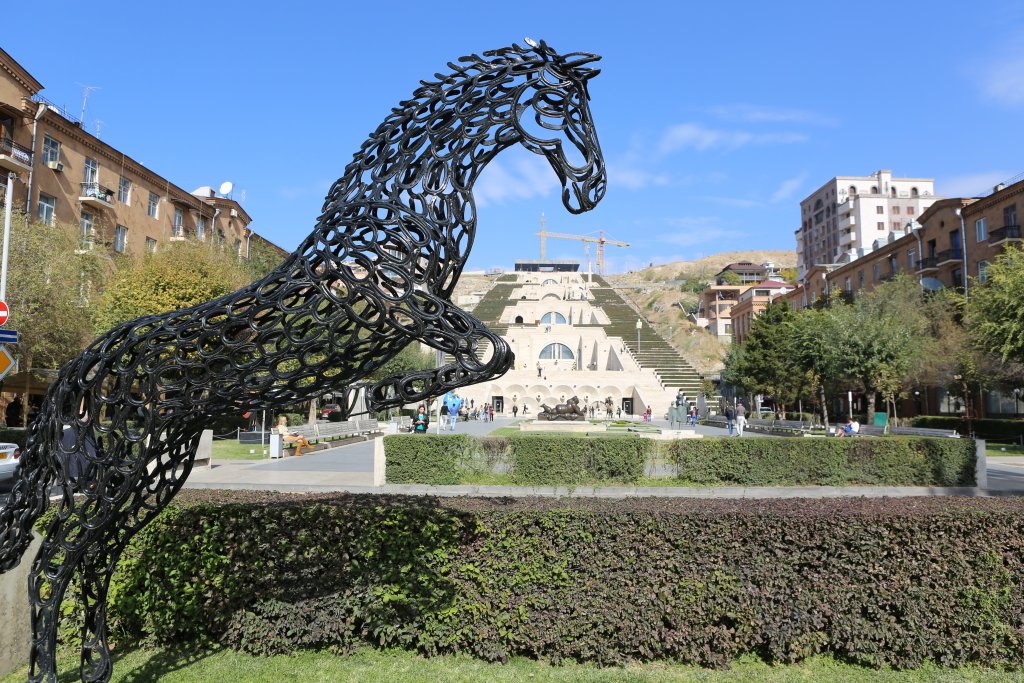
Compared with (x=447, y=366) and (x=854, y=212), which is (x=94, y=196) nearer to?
(x=447, y=366)

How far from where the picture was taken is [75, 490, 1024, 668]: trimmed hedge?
5.24m

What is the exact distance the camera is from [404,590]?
5.37m

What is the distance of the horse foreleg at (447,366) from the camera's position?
3330 mm

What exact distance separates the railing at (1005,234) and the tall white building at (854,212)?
34.4 m

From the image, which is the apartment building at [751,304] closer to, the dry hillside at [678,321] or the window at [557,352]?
the dry hillside at [678,321]

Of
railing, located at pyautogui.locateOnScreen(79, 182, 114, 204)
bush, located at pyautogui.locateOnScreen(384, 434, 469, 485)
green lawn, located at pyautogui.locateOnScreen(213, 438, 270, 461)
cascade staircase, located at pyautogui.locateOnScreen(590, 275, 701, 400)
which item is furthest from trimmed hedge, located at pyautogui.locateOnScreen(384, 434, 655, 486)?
cascade staircase, located at pyautogui.locateOnScreen(590, 275, 701, 400)

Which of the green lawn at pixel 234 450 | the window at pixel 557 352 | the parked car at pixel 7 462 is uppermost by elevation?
the window at pixel 557 352

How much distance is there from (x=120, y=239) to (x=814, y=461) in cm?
3575

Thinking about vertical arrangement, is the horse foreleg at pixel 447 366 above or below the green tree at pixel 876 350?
below

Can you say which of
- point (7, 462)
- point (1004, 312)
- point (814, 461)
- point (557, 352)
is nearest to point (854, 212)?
point (557, 352)

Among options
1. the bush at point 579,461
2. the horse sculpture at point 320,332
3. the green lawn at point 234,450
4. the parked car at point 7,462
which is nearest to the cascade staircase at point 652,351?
the green lawn at point 234,450

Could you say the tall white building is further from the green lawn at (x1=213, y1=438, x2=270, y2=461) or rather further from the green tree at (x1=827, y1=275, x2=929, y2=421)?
the green lawn at (x1=213, y1=438, x2=270, y2=461)

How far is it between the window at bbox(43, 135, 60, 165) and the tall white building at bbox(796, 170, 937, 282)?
68.4 metres

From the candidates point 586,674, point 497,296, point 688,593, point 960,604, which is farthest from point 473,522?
point 497,296
